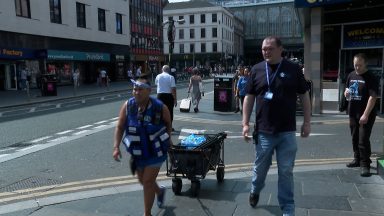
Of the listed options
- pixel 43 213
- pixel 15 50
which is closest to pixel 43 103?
pixel 15 50

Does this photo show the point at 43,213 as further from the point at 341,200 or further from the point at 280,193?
the point at 341,200

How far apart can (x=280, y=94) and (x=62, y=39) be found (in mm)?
33526

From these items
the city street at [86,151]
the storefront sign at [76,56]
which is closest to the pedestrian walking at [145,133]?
the city street at [86,151]

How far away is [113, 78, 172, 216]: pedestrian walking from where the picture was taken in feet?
13.6

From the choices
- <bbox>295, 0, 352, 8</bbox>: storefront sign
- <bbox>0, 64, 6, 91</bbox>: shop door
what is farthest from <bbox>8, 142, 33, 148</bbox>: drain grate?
<bbox>0, 64, 6, 91</bbox>: shop door

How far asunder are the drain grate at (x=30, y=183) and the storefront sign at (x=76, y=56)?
27.7 m

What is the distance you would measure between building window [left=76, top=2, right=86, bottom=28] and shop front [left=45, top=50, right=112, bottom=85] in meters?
2.73

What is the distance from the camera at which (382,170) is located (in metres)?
Answer: 5.68

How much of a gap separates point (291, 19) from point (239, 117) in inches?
3518

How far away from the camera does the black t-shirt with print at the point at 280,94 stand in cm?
411

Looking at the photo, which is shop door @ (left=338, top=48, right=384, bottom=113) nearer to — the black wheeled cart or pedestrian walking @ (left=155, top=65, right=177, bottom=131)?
pedestrian walking @ (left=155, top=65, right=177, bottom=131)

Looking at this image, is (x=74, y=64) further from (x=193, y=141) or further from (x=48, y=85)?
(x=193, y=141)

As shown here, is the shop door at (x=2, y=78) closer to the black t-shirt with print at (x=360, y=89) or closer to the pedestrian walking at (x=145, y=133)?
the black t-shirt with print at (x=360, y=89)

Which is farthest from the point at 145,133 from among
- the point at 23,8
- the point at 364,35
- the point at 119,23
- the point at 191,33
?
the point at 191,33
